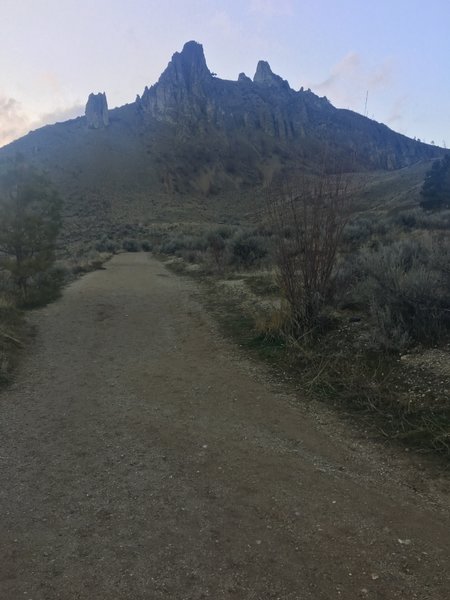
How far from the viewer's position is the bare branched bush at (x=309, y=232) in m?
7.62

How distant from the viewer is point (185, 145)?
96375 mm

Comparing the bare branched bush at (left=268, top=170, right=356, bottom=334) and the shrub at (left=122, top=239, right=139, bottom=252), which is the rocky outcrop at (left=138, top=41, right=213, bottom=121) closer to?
the shrub at (left=122, top=239, right=139, bottom=252)

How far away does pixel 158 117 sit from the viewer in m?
106

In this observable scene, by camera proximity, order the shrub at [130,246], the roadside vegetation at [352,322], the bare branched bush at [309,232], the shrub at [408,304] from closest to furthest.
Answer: the roadside vegetation at [352,322]
the shrub at [408,304]
the bare branched bush at [309,232]
the shrub at [130,246]

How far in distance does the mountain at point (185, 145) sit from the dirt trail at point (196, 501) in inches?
1728

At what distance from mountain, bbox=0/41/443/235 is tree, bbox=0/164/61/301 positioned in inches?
1390

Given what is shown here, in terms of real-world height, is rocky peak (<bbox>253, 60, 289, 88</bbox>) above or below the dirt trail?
above

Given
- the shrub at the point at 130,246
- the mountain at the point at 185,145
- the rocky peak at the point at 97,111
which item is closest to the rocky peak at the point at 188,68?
the mountain at the point at 185,145

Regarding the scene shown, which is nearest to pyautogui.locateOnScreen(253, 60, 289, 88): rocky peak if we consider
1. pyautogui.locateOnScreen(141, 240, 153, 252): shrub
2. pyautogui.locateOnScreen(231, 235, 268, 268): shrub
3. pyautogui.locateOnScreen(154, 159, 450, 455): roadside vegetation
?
pyautogui.locateOnScreen(141, 240, 153, 252): shrub

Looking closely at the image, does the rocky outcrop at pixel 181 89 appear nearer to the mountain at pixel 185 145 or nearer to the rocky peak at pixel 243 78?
the mountain at pixel 185 145

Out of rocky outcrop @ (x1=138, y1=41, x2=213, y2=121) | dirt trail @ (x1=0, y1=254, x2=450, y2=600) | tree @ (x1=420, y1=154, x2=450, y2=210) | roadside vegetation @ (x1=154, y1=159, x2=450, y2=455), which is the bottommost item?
dirt trail @ (x1=0, y1=254, x2=450, y2=600)

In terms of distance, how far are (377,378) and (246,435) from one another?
1.95 metres

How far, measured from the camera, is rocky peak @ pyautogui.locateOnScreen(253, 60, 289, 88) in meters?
146

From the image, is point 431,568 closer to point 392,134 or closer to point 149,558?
point 149,558
